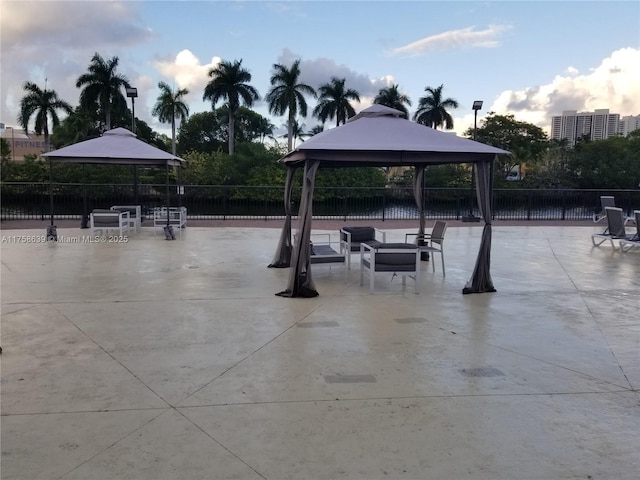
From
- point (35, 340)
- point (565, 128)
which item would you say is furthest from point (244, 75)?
point (565, 128)

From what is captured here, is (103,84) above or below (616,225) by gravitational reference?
above

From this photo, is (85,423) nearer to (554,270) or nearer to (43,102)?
(554,270)

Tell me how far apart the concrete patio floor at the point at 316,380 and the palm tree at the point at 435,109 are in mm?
45072

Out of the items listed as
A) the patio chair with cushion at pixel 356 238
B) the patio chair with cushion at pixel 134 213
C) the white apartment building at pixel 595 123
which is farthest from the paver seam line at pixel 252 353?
the white apartment building at pixel 595 123

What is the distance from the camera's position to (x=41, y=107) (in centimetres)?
4541

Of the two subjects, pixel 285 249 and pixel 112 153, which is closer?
pixel 285 249

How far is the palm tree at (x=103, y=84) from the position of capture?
4359 centimetres

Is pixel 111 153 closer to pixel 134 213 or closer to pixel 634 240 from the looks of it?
pixel 134 213

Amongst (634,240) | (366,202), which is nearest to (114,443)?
(634,240)

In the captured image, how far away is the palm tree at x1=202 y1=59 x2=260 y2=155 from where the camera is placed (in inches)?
1731

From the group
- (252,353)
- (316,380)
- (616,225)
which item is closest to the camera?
(316,380)

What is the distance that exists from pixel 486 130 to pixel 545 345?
40.8 meters

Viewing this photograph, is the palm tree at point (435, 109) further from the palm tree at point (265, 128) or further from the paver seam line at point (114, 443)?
the paver seam line at point (114, 443)

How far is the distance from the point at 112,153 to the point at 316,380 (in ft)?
35.1
